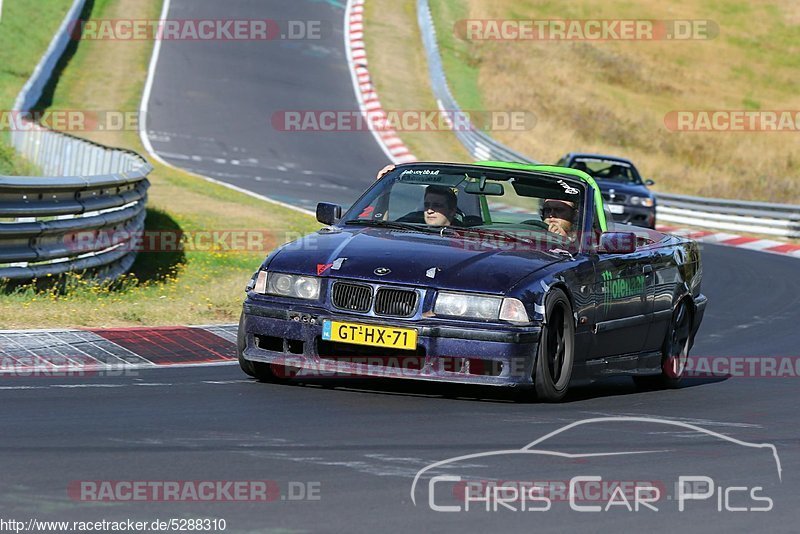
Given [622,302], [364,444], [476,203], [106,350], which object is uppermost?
[476,203]

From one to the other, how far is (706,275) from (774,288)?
1.35m

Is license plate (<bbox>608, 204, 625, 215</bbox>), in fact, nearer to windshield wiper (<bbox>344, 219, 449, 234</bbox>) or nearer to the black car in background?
the black car in background

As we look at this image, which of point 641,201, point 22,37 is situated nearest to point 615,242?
point 641,201

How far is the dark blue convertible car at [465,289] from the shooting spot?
803 centimetres

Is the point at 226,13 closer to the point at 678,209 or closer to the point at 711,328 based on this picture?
the point at 678,209

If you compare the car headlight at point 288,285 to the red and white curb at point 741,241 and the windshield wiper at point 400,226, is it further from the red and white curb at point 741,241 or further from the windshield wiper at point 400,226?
the red and white curb at point 741,241

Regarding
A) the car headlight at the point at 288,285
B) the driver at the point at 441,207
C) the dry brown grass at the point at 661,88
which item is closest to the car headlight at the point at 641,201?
the dry brown grass at the point at 661,88

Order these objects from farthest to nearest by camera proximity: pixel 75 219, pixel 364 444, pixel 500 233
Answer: pixel 75 219 < pixel 500 233 < pixel 364 444

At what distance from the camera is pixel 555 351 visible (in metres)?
8.45

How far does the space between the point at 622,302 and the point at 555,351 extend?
112 cm

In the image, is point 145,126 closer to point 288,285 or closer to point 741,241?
point 741,241

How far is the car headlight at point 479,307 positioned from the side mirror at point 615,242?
4.40 ft

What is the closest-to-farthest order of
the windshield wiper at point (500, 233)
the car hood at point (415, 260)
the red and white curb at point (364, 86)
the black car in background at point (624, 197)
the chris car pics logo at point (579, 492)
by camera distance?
the chris car pics logo at point (579, 492) < the car hood at point (415, 260) < the windshield wiper at point (500, 233) < the black car in background at point (624, 197) < the red and white curb at point (364, 86)

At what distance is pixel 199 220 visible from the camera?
20.6 metres
